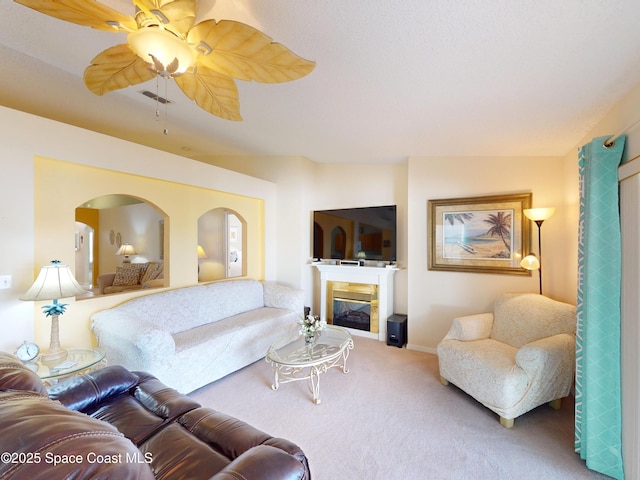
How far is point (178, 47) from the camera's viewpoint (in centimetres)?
129

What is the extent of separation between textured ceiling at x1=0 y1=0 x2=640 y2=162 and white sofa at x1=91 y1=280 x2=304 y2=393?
2010mm

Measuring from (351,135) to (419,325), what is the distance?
2.47m

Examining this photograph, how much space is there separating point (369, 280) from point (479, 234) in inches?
60.8

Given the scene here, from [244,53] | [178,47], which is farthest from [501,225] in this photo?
[178,47]

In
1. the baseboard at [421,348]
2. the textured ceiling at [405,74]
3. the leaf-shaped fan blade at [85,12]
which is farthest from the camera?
the baseboard at [421,348]

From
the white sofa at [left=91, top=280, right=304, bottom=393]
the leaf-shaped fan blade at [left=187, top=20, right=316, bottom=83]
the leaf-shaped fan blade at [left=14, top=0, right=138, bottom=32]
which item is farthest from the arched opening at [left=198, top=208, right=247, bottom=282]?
the leaf-shaped fan blade at [left=14, top=0, right=138, bottom=32]

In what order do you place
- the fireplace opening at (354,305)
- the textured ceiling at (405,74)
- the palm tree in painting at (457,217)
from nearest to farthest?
the textured ceiling at (405,74) → the palm tree in painting at (457,217) → the fireplace opening at (354,305)

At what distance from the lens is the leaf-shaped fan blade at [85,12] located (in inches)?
43.3

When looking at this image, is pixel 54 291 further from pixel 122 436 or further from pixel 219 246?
pixel 219 246

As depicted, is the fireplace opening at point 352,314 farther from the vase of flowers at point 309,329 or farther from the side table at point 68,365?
the side table at point 68,365

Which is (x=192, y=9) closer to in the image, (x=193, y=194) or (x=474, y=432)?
(x=193, y=194)

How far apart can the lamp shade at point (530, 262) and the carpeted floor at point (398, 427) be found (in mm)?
1177

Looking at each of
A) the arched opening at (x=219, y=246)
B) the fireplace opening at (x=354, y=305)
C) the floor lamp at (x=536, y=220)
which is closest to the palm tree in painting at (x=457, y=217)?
the floor lamp at (x=536, y=220)

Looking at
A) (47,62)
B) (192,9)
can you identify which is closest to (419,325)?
(192,9)
